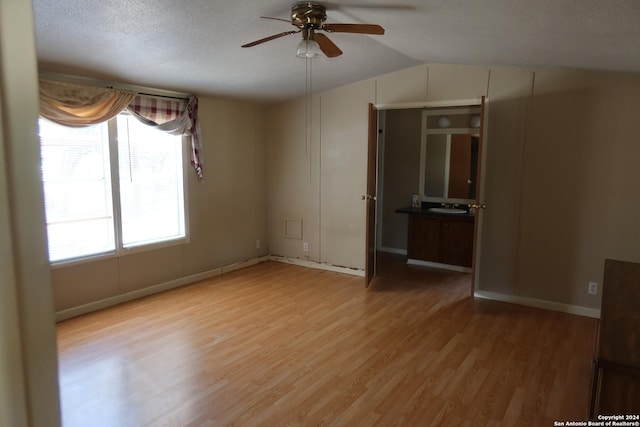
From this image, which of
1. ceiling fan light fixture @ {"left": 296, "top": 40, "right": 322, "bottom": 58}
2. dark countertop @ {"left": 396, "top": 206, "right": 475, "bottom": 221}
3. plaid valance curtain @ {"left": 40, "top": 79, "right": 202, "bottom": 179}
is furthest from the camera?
dark countertop @ {"left": 396, "top": 206, "right": 475, "bottom": 221}

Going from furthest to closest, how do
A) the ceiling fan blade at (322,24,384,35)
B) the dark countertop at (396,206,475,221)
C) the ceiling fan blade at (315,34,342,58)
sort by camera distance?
the dark countertop at (396,206,475,221), the ceiling fan blade at (315,34,342,58), the ceiling fan blade at (322,24,384,35)

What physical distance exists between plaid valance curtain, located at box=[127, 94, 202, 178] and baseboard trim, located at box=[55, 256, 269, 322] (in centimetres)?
126

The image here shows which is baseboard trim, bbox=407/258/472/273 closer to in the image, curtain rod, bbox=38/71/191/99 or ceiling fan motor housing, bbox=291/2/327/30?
curtain rod, bbox=38/71/191/99

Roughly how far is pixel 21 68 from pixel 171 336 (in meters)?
3.57

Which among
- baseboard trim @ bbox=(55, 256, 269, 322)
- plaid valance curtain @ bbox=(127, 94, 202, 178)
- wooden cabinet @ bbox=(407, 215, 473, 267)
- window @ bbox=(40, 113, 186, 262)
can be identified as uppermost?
plaid valance curtain @ bbox=(127, 94, 202, 178)

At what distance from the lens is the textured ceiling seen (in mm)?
2492

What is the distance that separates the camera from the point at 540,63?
3803mm

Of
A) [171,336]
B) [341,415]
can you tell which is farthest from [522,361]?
[171,336]

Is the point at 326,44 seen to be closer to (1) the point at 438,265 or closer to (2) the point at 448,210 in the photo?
(2) the point at 448,210

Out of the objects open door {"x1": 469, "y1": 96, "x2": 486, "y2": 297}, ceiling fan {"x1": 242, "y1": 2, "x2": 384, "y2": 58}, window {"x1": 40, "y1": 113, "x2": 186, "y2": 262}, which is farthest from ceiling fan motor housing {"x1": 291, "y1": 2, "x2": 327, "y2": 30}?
window {"x1": 40, "y1": 113, "x2": 186, "y2": 262}

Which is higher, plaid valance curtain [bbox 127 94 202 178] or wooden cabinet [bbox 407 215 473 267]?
plaid valance curtain [bbox 127 94 202 178]

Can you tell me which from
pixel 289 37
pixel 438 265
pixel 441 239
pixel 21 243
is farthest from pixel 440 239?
pixel 21 243

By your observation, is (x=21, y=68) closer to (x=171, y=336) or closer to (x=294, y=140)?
(x=171, y=336)

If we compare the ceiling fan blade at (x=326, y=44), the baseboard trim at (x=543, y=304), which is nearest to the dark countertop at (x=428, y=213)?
the baseboard trim at (x=543, y=304)
